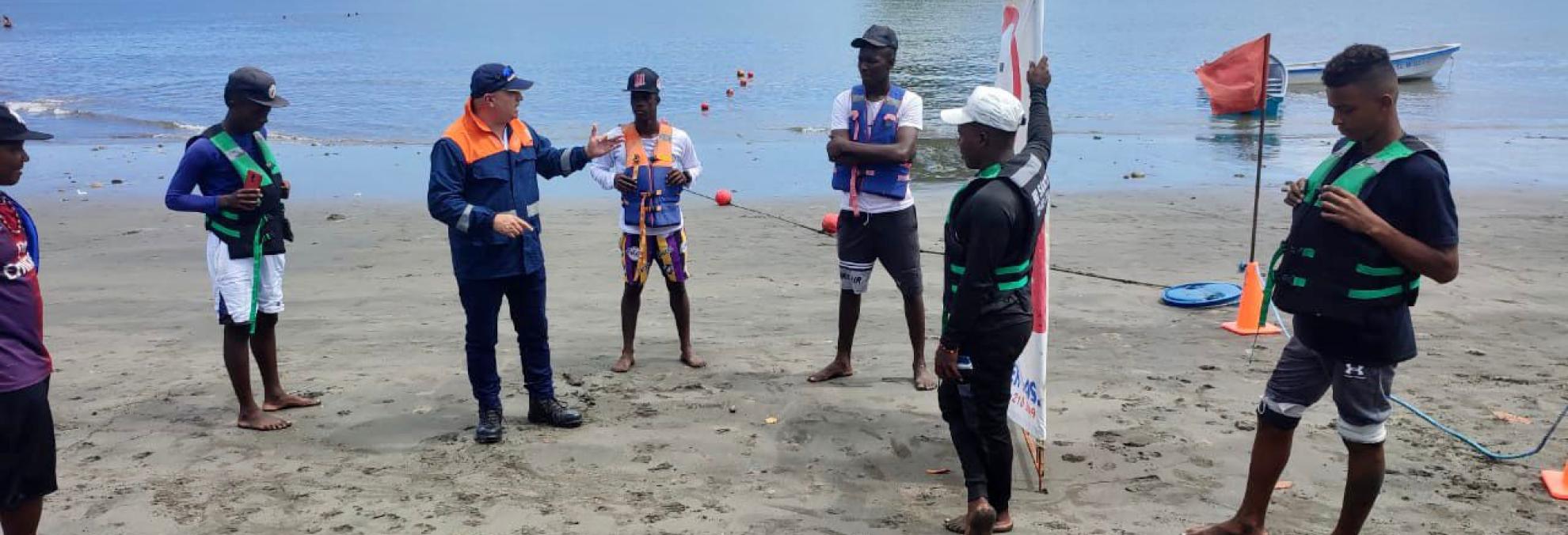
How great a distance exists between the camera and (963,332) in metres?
4.73

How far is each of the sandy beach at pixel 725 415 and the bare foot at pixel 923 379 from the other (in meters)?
0.17

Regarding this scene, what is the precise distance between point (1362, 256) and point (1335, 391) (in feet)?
1.83

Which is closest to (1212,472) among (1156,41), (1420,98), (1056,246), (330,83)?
(1056,246)

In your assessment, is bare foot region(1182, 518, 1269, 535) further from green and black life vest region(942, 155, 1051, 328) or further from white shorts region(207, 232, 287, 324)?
white shorts region(207, 232, 287, 324)

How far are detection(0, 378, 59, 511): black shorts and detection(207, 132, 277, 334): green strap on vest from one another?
2.05 m

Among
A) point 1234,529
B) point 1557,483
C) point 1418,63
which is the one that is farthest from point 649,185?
point 1418,63

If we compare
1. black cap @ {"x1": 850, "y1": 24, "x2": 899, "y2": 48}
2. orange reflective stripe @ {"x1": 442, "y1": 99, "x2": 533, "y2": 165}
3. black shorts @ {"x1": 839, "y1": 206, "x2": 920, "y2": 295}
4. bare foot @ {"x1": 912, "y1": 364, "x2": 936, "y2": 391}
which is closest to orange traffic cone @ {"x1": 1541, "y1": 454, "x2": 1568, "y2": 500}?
bare foot @ {"x1": 912, "y1": 364, "x2": 936, "y2": 391}

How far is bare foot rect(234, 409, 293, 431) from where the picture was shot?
642 centimetres

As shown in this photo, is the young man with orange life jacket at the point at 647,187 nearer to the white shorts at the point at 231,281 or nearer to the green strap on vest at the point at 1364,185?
the white shorts at the point at 231,281

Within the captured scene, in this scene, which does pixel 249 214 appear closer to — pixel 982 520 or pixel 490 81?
pixel 490 81

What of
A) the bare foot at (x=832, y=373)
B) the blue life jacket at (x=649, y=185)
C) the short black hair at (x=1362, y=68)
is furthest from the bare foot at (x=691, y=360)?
the short black hair at (x=1362, y=68)

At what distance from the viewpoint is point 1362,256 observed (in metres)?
4.31

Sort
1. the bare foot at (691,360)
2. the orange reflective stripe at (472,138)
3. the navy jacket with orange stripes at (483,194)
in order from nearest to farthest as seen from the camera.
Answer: the navy jacket with orange stripes at (483,194)
the orange reflective stripe at (472,138)
the bare foot at (691,360)

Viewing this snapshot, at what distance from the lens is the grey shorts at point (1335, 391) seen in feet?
14.5
